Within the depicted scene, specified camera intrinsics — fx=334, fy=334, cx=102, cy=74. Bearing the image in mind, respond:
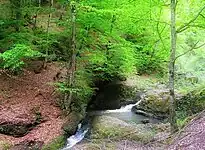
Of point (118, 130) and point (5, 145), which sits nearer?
point (5, 145)

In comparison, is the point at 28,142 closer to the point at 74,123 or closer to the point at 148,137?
the point at 74,123

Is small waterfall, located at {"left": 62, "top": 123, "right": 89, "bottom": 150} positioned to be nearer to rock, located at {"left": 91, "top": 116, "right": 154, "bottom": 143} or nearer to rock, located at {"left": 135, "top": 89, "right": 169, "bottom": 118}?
rock, located at {"left": 91, "top": 116, "right": 154, "bottom": 143}

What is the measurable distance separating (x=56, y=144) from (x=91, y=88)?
191 inches

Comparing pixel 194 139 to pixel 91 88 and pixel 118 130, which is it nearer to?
pixel 118 130

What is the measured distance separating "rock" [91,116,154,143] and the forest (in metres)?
0.05

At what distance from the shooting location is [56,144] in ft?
46.6

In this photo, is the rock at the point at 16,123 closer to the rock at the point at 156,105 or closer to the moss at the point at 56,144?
the moss at the point at 56,144

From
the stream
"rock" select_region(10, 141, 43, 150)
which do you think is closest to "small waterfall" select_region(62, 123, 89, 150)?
the stream

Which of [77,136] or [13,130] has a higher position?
[13,130]

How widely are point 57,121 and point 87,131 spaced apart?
1.60m

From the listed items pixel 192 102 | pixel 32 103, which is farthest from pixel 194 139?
pixel 32 103

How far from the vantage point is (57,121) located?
51.9 ft

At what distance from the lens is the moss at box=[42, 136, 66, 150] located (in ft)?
45.2

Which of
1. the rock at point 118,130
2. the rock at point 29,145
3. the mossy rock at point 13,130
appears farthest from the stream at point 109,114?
the mossy rock at point 13,130
